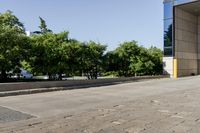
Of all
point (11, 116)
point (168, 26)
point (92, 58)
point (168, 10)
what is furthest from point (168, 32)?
point (11, 116)

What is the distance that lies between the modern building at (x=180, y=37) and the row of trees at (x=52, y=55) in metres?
4.94

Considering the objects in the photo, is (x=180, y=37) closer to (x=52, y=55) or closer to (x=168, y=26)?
(x=168, y=26)

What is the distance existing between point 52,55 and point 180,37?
18.9 metres

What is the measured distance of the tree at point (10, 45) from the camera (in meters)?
19.4

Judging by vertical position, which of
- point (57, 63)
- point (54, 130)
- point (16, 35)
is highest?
point (16, 35)

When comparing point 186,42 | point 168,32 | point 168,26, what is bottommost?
point 186,42

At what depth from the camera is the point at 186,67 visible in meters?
37.0

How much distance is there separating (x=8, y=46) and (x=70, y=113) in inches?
431

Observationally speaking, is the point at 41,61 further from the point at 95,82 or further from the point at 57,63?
the point at 95,82

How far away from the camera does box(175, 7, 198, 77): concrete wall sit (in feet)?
115

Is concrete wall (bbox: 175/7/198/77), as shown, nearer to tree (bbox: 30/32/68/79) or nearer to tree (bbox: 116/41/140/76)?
tree (bbox: 116/41/140/76)

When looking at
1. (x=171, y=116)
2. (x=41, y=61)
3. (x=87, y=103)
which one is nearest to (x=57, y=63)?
(x=41, y=61)

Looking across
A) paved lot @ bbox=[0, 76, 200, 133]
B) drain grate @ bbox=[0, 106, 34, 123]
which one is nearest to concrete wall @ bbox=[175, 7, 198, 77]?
paved lot @ bbox=[0, 76, 200, 133]

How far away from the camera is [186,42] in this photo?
37031 mm
